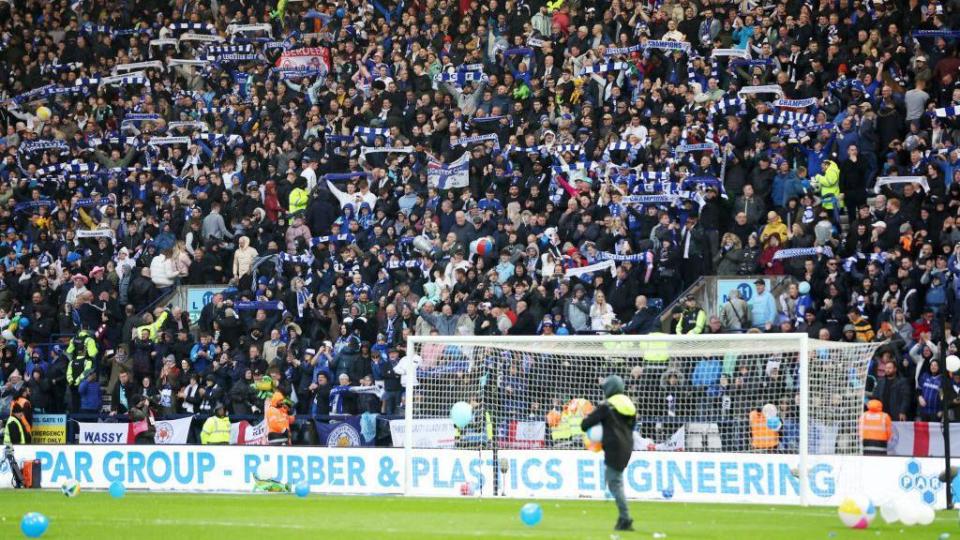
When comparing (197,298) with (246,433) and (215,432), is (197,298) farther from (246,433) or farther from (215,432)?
(215,432)

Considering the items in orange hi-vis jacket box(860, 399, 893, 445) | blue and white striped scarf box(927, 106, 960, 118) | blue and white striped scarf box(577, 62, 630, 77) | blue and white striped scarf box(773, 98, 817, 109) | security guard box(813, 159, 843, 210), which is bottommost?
orange hi-vis jacket box(860, 399, 893, 445)

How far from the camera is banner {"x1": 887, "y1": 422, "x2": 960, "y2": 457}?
2303 centimetres

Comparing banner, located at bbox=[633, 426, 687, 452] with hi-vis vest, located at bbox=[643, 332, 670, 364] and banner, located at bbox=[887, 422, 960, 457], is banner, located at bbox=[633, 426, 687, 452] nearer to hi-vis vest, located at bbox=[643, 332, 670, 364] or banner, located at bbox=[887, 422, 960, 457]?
hi-vis vest, located at bbox=[643, 332, 670, 364]

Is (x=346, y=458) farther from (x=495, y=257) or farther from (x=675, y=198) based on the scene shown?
(x=675, y=198)

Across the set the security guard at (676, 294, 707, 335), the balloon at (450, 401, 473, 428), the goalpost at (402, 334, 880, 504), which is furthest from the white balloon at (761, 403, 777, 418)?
the balloon at (450, 401, 473, 428)

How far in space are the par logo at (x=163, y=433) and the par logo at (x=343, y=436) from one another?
392 centimetres

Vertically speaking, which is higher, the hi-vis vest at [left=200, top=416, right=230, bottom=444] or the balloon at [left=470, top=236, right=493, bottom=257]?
the balloon at [left=470, top=236, right=493, bottom=257]

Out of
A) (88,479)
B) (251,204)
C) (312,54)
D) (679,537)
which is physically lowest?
(88,479)

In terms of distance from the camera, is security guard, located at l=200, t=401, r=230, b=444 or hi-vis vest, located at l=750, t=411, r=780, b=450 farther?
security guard, located at l=200, t=401, r=230, b=444

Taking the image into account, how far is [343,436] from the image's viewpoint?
92.6ft

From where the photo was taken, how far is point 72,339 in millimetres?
32656

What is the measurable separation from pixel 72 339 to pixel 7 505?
1069cm

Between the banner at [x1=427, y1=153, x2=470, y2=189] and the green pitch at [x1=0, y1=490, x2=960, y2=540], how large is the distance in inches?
397

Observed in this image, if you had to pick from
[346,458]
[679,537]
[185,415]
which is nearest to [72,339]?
[185,415]
